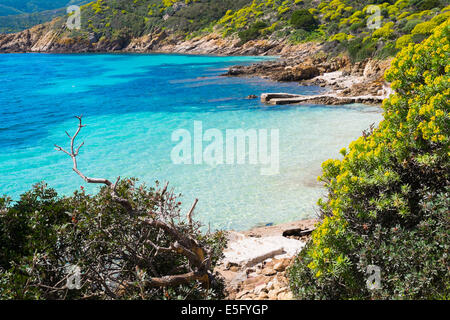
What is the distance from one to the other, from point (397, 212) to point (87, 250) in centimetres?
374

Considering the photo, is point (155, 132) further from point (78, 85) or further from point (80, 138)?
point (78, 85)

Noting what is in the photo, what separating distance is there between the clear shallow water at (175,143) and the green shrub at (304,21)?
1408 inches

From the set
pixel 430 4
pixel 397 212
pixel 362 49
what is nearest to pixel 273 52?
pixel 430 4

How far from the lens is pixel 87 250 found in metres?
4.19

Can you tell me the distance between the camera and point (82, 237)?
4.35m

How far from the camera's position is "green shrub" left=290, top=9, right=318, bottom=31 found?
6381 cm

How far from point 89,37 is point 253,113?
99403mm

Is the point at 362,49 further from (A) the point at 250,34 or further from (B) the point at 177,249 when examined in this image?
(A) the point at 250,34

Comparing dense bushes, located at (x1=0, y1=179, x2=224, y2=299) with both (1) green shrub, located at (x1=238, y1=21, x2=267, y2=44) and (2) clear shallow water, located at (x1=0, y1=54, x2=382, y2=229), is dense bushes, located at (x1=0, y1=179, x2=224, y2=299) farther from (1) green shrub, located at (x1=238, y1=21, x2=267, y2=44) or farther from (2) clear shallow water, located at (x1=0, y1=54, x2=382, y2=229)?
(1) green shrub, located at (x1=238, y1=21, x2=267, y2=44)

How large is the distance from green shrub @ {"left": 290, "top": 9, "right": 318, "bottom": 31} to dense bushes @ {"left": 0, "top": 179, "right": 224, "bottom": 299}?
66.3 metres

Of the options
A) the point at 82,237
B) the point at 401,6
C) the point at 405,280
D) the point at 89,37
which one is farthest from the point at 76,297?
the point at 89,37

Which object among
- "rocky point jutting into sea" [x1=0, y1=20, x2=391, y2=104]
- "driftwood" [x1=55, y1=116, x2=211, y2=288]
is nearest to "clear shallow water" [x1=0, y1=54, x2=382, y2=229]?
"rocky point jutting into sea" [x1=0, y1=20, x2=391, y2=104]

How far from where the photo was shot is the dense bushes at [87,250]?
12.3ft

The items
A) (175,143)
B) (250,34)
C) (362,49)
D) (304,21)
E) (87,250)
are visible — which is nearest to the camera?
(87,250)
